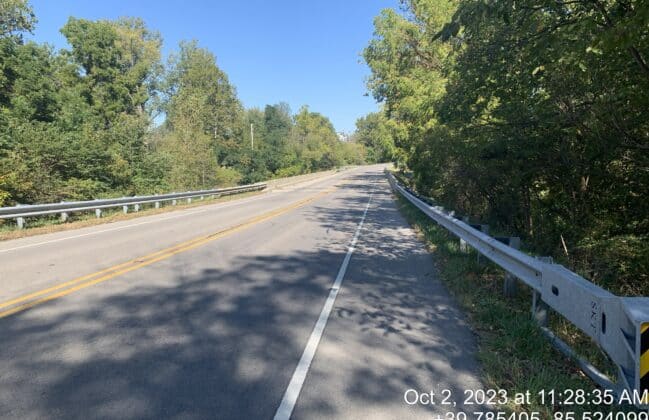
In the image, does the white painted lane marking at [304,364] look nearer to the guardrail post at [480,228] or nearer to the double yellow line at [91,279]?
the guardrail post at [480,228]

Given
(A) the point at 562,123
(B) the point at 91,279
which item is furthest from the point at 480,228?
(B) the point at 91,279

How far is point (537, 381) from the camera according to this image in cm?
340

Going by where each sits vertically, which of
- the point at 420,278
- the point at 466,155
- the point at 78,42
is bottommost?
the point at 420,278

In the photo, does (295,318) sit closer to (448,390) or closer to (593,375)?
(448,390)

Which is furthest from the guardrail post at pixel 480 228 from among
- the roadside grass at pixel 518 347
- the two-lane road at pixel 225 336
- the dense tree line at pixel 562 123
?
the dense tree line at pixel 562 123

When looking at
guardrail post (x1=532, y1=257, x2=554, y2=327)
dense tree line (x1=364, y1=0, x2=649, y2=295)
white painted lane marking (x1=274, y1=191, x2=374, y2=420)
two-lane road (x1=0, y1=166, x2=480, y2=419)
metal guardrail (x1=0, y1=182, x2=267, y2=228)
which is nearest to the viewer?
white painted lane marking (x1=274, y1=191, x2=374, y2=420)

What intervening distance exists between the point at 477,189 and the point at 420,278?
5929 mm

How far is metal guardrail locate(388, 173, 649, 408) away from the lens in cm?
245

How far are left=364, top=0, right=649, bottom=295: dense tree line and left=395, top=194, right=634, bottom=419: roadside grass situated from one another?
1.77 metres

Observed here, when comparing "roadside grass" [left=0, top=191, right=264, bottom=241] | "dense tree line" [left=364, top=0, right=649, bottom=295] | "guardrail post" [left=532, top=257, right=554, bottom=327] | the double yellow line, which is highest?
"dense tree line" [left=364, top=0, right=649, bottom=295]

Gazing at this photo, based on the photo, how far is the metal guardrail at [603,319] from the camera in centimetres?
245

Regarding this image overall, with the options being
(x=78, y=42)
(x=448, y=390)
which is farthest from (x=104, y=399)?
(x=78, y=42)

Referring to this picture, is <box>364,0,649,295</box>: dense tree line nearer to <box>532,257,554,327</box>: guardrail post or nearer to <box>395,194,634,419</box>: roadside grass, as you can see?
<box>395,194,634,419</box>: roadside grass

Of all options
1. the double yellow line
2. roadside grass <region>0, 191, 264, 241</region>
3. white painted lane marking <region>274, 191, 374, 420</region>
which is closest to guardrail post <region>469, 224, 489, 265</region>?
white painted lane marking <region>274, 191, 374, 420</region>
